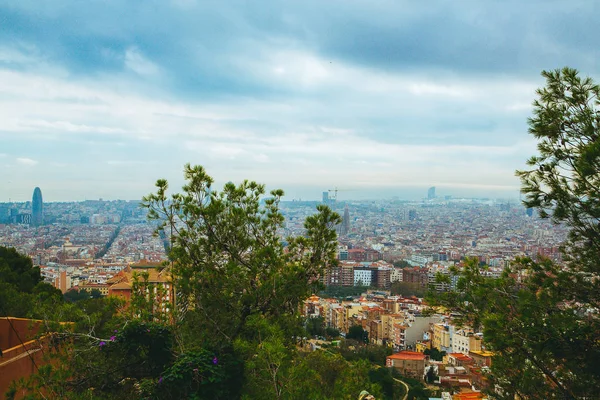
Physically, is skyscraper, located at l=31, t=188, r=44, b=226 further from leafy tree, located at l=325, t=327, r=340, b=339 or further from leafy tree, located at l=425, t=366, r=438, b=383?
leafy tree, located at l=425, t=366, r=438, b=383

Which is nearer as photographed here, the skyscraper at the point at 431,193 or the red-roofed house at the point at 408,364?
the red-roofed house at the point at 408,364

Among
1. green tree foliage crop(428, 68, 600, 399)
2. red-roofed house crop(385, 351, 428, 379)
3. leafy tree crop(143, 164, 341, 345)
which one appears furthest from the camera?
red-roofed house crop(385, 351, 428, 379)

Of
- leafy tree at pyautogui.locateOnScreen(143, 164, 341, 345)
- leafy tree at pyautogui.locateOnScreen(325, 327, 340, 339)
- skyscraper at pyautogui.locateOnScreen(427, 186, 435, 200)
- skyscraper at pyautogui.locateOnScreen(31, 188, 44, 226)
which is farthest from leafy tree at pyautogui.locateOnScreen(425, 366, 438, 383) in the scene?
skyscraper at pyautogui.locateOnScreen(427, 186, 435, 200)

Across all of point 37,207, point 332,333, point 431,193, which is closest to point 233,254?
point 332,333

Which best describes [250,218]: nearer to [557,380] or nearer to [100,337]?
[100,337]

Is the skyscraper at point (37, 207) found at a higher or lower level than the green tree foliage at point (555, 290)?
lower

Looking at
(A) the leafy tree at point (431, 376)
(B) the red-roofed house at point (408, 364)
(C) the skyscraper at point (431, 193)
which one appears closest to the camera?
(A) the leafy tree at point (431, 376)

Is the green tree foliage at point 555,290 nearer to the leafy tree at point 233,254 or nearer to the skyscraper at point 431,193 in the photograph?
the leafy tree at point 233,254

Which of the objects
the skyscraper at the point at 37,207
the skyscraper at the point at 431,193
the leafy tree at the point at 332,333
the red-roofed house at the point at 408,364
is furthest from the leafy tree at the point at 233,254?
the skyscraper at the point at 431,193

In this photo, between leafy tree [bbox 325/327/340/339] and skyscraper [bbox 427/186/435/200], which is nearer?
leafy tree [bbox 325/327/340/339]

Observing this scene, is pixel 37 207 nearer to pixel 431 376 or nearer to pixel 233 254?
pixel 431 376
